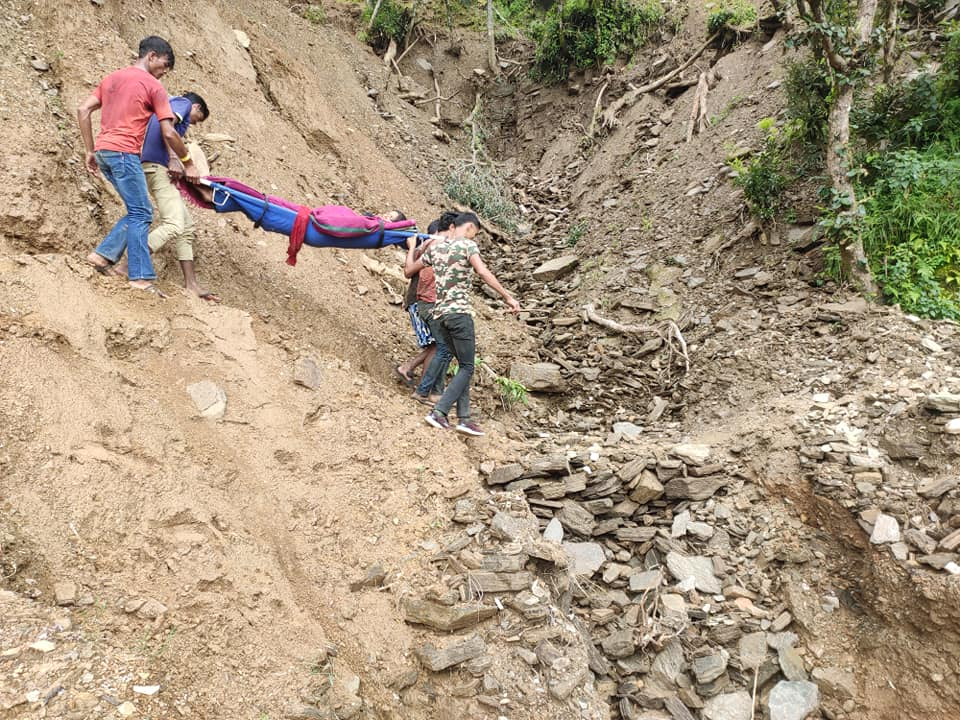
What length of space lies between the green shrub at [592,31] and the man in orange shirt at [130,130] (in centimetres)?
866

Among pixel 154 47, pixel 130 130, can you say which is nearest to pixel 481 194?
pixel 154 47

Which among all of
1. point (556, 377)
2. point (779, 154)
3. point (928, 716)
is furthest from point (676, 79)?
point (928, 716)

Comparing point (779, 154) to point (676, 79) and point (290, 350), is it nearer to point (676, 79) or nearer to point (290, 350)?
point (676, 79)

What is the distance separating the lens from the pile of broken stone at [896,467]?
3801 millimetres

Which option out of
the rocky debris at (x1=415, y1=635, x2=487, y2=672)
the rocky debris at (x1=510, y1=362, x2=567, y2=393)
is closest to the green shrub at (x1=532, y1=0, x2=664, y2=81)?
the rocky debris at (x1=510, y1=362, x2=567, y2=393)

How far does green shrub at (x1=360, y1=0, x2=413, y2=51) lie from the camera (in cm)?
1131

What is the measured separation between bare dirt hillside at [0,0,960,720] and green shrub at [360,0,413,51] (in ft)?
16.0

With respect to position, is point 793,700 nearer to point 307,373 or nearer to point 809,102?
point 307,373

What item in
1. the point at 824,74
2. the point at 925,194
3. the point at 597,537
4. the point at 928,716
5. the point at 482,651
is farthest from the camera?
the point at 824,74

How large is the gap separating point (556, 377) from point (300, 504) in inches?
126

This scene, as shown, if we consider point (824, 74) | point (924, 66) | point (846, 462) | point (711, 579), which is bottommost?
point (711, 579)

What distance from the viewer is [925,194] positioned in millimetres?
5445

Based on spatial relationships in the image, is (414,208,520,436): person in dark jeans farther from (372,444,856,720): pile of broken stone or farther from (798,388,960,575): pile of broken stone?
(798,388,960,575): pile of broken stone

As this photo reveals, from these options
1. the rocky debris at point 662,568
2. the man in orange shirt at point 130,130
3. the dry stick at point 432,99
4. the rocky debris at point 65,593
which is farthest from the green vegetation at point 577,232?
the rocky debris at point 65,593
